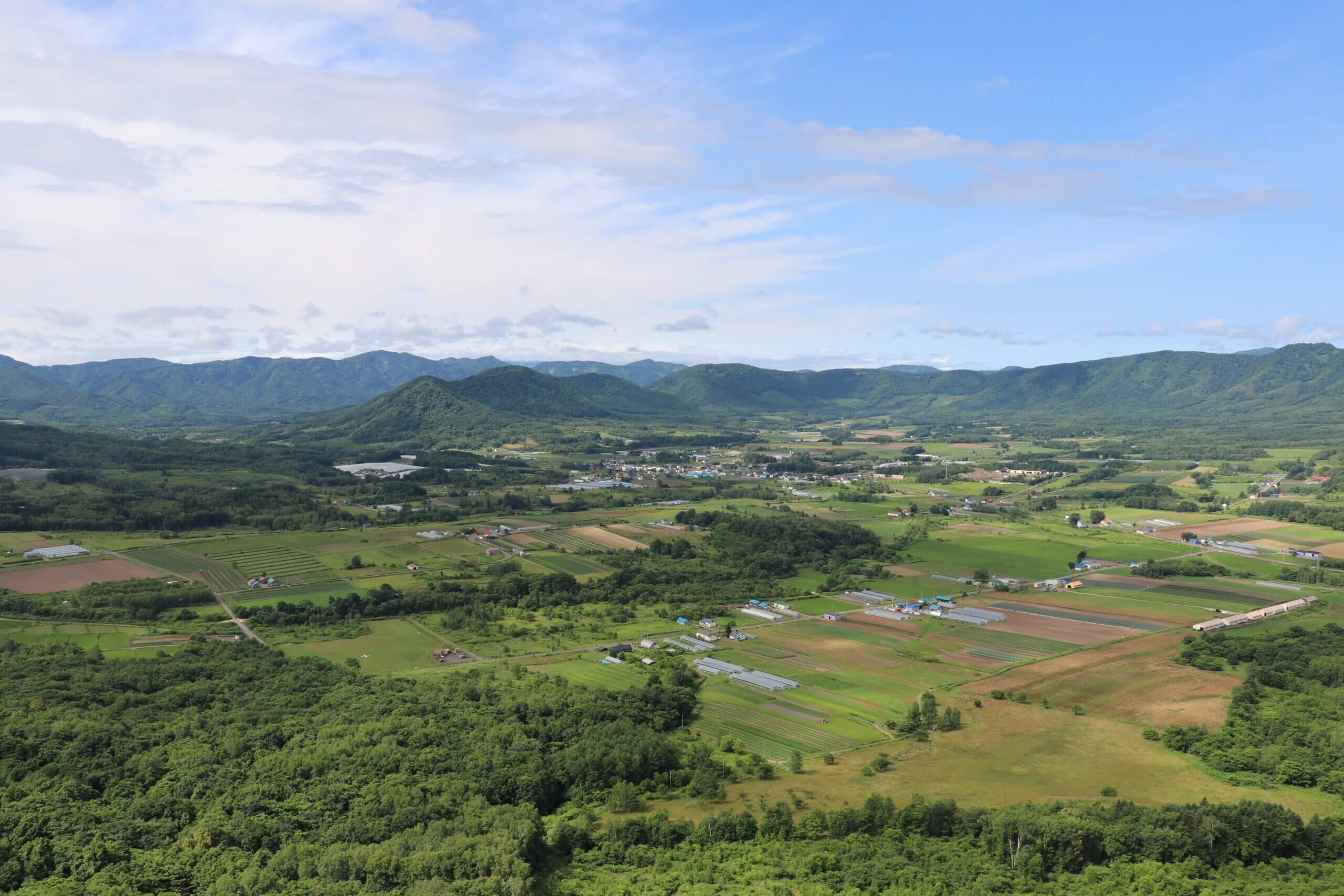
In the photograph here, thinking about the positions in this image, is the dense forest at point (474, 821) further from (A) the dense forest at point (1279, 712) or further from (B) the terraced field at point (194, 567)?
(B) the terraced field at point (194, 567)

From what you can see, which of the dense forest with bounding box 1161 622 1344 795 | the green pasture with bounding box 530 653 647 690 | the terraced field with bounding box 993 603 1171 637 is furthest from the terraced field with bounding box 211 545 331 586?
the dense forest with bounding box 1161 622 1344 795

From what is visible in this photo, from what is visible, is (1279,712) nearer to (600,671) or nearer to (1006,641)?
(1006,641)

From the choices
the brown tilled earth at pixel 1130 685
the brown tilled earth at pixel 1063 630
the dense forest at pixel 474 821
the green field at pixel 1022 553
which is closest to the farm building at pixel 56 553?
the dense forest at pixel 474 821

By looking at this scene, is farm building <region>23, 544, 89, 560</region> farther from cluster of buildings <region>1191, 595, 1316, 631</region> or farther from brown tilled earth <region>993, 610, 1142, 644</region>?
cluster of buildings <region>1191, 595, 1316, 631</region>

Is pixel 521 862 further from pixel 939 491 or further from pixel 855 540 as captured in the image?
pixel 939 491

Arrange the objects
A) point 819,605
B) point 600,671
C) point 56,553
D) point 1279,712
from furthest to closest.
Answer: point 56,553 < point 819,605 < point 600,671 < point 1279,712

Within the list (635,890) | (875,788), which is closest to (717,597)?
(875,788)

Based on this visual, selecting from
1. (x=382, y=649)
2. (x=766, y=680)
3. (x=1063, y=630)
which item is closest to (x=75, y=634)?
(x=382, y=649)
